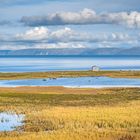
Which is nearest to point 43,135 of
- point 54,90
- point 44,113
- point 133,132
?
point 133,132

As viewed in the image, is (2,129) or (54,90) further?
(54,90)

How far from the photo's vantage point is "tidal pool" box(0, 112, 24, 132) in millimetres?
38912

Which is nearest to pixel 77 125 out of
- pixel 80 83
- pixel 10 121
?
pixel 10 121

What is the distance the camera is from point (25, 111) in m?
49.4

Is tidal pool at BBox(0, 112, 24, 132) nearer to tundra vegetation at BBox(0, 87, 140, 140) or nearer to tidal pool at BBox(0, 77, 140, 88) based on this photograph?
tundra vegetation at BBox(0, 87, 140, 140)

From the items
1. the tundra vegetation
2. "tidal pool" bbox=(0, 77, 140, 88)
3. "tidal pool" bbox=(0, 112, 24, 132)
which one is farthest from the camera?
"tidal pool" bbox=(0, 77, 140, 88)

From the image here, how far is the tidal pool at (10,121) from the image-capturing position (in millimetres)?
38912

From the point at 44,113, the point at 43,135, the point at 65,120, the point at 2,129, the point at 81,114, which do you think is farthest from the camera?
the point at 44,113

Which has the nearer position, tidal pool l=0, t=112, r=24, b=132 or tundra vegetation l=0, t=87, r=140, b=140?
tundra vegetation l=0, t=87, r=140, b=140

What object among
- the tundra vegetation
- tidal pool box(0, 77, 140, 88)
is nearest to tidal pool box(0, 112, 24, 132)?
the tundra vegetation

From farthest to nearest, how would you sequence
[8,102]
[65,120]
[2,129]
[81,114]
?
1. [8,102]
2. [81,114]
3. [65,120]
4. [2,129]

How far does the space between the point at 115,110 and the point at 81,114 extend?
190 inches

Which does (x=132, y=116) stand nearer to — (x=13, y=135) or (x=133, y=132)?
(x=133, y=132)

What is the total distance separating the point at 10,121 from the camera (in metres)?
42.5
